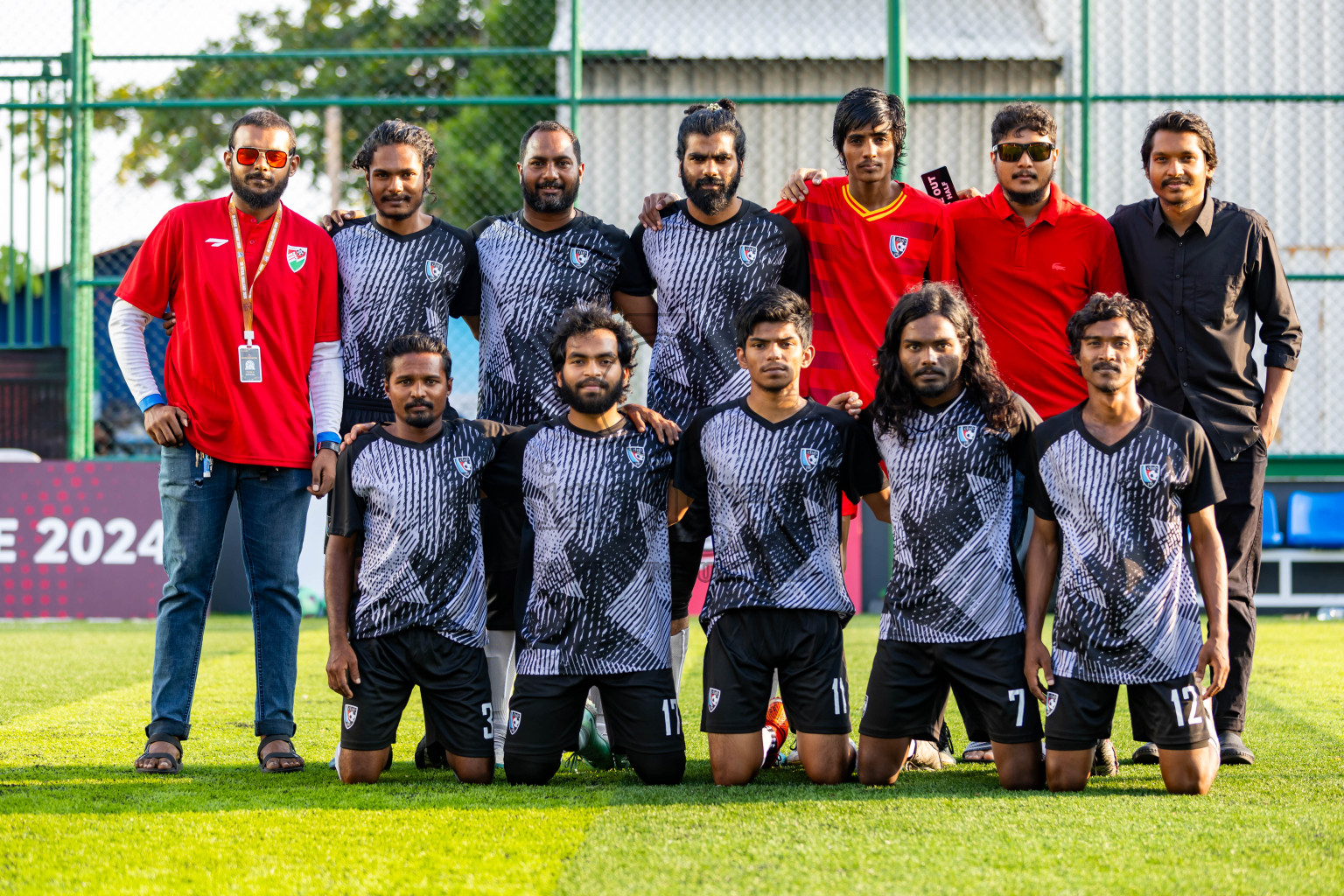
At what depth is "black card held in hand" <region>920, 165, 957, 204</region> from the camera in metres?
5.17

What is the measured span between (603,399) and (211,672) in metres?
3.80

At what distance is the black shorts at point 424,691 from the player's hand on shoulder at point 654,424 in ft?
2.99

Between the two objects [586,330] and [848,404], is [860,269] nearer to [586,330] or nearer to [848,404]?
[848,404]

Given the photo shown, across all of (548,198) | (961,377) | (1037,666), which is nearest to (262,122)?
(548,198)

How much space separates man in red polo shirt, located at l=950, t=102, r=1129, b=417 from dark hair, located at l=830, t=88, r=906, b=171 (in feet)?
1.15

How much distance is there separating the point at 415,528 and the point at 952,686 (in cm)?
176

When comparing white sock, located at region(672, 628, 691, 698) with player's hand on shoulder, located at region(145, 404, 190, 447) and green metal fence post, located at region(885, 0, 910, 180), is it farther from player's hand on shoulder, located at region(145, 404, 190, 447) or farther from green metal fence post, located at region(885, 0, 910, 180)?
green metal fence post, located at region(885, 0, 910, 180)

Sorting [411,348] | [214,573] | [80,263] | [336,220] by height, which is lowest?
[214,573]

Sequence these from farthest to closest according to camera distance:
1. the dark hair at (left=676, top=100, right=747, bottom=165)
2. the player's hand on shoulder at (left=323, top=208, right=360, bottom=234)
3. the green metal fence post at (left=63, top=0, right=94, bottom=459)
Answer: the green metal fence post at (left=63, top=0, right=94, bottom=459) → the player's hand on shoulder at (left=323, top=208, right=360, bottom=234) → the dark hair at (left=676, top=100, right=747, bottom=165)

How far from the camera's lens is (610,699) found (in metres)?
4.28

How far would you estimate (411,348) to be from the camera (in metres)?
4.29

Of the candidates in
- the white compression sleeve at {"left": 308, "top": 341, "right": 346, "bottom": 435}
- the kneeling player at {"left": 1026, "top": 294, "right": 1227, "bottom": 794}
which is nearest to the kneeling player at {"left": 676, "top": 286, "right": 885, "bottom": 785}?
the kneeling player at {"left": 1026, "top": 294, "right": 1227, "bottom": 794}

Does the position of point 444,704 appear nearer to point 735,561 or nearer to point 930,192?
point 735,561

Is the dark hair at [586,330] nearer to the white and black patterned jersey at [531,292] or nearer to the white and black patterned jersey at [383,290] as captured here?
the white and black patterned jersey at [531,292]
